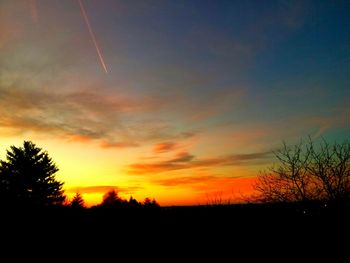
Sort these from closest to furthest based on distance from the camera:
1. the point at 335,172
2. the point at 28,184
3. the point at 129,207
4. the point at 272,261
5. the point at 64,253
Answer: the point at 64,253 → the point at 272,261 → the point at 129,207 → the point at 335,172 → the point at 28,184

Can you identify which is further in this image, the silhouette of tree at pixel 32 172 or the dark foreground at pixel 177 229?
the silhouette of tree at pixel 32 172

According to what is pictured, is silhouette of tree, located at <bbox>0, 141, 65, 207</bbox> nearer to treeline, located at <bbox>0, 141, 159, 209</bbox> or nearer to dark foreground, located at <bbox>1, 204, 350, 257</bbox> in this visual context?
treeline, located at <bbox>0, 141, 159, 209</bbox>

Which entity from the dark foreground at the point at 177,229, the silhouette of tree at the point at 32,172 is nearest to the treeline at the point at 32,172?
the silhouette of tree at the point at 32,172

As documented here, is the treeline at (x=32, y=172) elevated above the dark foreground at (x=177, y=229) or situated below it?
above

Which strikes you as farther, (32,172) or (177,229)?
(32,172)

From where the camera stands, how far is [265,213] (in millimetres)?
16703

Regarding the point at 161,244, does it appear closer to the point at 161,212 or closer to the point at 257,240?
the point at 161,212

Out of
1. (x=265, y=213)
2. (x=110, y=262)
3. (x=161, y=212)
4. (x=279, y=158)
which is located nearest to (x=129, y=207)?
(x=161, y=212)

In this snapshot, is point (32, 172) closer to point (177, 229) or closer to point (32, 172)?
point (32, 172)

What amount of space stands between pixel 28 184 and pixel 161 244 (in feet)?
89.8

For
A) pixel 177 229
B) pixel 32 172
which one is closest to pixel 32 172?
pixel 32 172

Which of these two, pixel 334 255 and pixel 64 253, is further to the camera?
pixel 334 255

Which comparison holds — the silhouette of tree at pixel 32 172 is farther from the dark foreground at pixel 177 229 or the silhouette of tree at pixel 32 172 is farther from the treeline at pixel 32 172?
the dark foreground at pixel 177 229

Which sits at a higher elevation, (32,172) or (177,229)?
(32,172)
